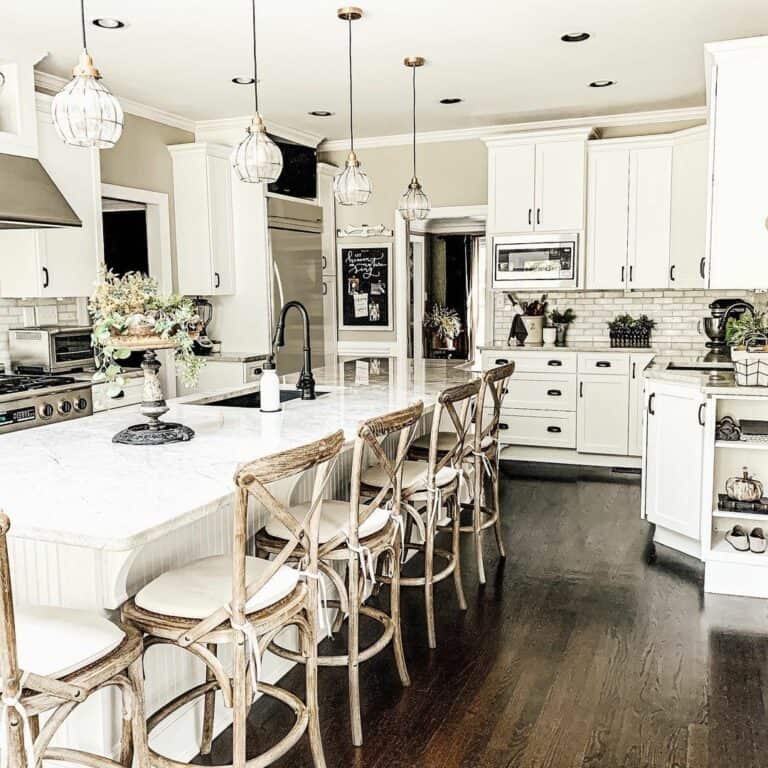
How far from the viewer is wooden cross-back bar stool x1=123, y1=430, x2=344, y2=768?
1896 mm

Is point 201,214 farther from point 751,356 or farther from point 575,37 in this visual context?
point 751,356

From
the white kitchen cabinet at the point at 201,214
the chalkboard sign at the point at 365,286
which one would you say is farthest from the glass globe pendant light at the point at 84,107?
the chalkboard sign at the point at 365,286

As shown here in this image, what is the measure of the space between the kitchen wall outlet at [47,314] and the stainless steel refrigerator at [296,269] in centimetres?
177

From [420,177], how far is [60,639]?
5.99m

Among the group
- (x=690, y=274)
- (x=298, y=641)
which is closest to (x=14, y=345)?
(x=298, y=641)

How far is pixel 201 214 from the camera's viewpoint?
6.20 metres

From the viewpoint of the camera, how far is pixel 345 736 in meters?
2.61

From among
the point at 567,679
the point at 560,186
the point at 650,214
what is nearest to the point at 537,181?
the point at 560,186

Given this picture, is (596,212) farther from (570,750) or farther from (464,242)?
(570,750)

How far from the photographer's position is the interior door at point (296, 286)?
663 centimetres

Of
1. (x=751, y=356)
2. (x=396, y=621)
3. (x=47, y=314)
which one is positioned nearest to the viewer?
(x=396, y=621)

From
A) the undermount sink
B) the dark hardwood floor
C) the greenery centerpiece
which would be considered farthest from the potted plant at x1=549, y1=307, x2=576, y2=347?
the greenery centerpiece

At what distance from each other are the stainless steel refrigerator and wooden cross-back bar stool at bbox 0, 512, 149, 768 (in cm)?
475

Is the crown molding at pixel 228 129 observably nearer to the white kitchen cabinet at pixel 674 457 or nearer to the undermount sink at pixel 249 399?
the undermount sink at pixel 249 399
